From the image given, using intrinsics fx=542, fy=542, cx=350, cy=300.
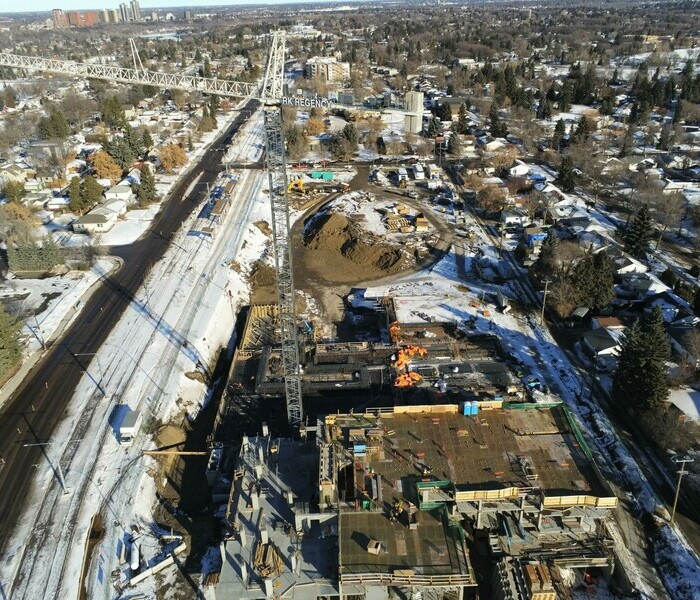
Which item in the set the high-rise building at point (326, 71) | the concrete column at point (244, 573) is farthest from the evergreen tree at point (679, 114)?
the concrete column at point (244, 573)

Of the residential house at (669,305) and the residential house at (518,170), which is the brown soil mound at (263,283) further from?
the residential house at (518,170)

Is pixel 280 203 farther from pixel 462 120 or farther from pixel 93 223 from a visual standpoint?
pixel 462 120

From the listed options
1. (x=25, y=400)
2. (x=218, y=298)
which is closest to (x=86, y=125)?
(x=218, y=298)

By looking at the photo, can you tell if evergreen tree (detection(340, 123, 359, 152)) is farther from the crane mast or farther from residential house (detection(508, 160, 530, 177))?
the crane mast

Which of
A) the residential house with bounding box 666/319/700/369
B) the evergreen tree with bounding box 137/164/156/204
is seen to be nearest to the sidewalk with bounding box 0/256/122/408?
the evergreen tree with bounding box 137/164/156/204

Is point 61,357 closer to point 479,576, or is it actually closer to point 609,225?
Answer: point 479,576
